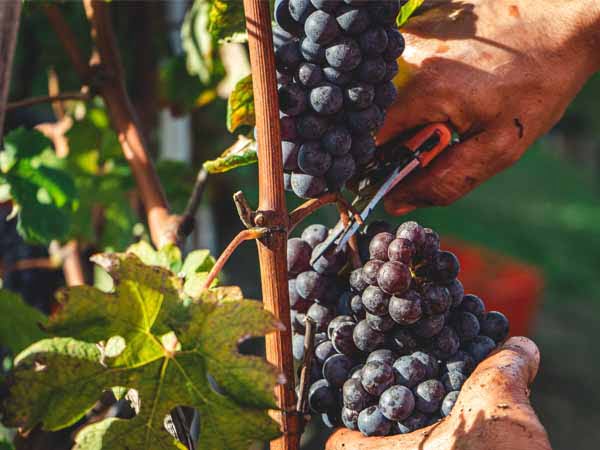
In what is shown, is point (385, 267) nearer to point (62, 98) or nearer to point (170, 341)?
point (170, 341)

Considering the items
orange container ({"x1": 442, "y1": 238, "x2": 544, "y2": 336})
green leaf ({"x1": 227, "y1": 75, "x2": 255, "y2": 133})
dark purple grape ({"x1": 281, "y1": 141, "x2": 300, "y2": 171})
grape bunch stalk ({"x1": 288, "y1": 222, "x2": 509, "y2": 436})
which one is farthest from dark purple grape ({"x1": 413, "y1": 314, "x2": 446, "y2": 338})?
orange container ({"x1": 442, "y1": 238, "x2": 544, "y2": 336})

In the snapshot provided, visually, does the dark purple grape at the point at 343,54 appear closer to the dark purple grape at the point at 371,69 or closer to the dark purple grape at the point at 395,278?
the dark purple grape at the point at 371,69

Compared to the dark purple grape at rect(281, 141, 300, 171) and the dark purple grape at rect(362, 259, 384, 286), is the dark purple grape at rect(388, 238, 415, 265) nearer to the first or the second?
the dark purple grape at rect(362, 259, 384, 286)

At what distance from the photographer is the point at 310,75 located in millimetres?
687

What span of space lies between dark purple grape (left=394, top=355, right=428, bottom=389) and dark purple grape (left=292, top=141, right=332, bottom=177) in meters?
0.22

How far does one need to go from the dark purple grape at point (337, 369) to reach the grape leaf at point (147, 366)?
0.14 m

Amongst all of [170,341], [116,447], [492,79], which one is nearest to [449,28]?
[492,79]

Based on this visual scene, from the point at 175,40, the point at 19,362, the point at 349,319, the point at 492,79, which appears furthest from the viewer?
the point at 175,40

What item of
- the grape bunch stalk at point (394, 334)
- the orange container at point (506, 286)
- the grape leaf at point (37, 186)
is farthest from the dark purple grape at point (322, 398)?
the orange container at point (506, 286)

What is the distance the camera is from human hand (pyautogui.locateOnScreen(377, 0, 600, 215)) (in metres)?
0.88

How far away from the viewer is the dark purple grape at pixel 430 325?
2.32ft

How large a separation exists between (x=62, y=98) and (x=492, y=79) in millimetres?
647

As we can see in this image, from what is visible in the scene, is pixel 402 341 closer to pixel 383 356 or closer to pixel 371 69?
pixel 383 356

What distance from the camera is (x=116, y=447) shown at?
62 cm
